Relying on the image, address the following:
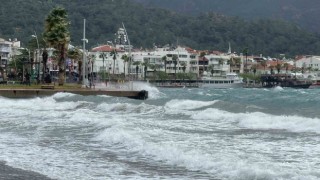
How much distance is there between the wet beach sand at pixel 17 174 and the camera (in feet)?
49.2

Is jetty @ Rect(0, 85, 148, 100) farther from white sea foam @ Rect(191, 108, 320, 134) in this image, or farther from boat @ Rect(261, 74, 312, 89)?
boat @ Rect(261, 74, 312, 89)

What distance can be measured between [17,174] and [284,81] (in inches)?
6618

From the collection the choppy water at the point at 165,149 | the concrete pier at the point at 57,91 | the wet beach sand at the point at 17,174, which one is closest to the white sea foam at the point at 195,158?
the choppy water at the point at 165,149

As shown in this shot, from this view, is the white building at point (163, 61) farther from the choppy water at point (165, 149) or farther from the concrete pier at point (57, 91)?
the choppy water at point (165, 149)

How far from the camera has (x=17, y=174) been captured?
15.6 m

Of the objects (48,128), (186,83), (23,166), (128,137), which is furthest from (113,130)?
(186,83)

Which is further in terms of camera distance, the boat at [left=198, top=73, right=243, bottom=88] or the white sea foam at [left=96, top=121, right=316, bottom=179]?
the boat at [left=198, top=73, right=243, bottom=88]

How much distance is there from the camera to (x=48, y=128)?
93.6 ft

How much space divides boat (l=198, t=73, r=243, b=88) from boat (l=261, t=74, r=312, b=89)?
1010 cm

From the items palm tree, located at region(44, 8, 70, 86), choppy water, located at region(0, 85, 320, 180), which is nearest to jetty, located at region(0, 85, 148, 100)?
palm tree, located at region(44, 8, 70, 86)

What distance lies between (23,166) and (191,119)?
766 inches

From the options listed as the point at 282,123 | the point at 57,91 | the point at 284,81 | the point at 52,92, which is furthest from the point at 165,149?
the point at 284,81

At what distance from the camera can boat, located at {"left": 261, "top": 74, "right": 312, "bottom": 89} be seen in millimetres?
175950

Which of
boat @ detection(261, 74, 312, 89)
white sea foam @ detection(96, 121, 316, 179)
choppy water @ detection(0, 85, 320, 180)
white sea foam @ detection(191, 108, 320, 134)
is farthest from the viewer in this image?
boat @ detection(261, 74, 312, 89)
